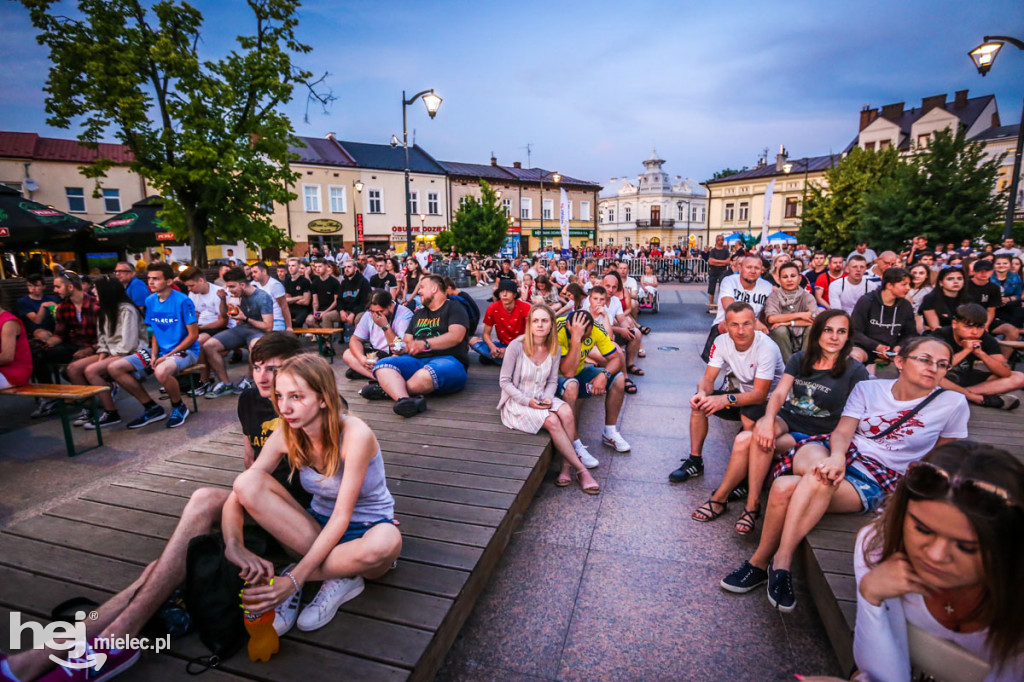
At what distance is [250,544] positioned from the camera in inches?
88.7

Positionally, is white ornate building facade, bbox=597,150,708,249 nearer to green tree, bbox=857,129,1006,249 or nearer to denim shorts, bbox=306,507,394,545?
green tree, bbox=857,129,1006,249

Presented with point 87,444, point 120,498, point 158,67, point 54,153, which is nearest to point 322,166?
point 54,153

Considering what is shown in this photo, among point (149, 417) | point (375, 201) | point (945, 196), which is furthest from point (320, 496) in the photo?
point (375, 201)

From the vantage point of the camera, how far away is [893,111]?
3825cm

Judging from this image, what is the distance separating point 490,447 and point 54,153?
114 ft

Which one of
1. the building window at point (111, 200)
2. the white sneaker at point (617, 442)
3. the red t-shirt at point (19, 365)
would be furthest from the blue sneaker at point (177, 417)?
the building window at point (111, 200)

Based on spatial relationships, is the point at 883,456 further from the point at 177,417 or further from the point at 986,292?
the point at 177,417

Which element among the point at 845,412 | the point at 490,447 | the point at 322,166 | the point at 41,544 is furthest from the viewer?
the point at 322,166

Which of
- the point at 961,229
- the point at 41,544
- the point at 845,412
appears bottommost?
the point at 41,544

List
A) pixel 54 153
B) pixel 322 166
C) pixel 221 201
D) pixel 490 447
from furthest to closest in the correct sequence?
pixel 322 166
pixel 54 153
pixel 221 201
pixel 490 447

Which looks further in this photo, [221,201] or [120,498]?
[221,201]

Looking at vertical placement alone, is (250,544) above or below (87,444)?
above

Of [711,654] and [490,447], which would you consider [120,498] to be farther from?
[711,654]

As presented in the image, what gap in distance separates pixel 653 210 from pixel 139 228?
6011 cm
